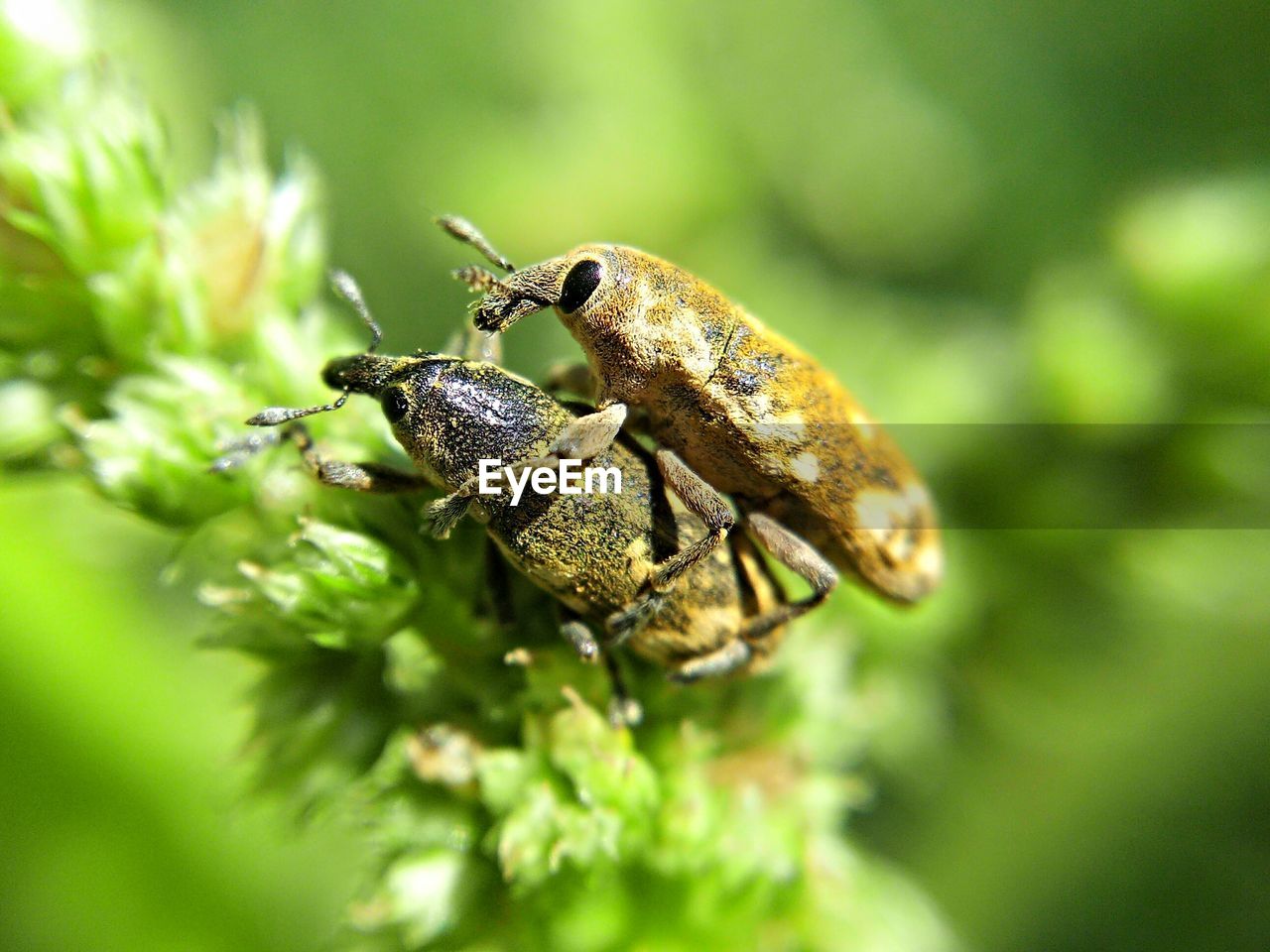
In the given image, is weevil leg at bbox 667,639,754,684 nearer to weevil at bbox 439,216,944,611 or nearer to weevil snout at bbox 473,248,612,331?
weevil at bbox 439,216,944,611

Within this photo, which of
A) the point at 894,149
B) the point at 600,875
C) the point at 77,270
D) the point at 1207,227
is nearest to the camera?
the point at 600,875

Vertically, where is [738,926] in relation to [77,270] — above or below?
below

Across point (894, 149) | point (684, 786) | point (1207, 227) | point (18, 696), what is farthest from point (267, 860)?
point (894, 149)

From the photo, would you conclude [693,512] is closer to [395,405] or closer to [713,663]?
[713,663]

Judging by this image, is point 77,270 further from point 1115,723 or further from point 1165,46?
point 1165,46

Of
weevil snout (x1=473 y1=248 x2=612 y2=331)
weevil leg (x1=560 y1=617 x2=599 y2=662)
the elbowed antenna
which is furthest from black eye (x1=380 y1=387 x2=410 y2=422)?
weevil leg (x1=560 y1=617 x2=599 y2=662)

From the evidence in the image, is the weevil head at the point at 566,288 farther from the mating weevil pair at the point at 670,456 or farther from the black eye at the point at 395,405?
the black eye at the point at 395,405

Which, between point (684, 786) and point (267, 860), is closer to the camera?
point (684, 786)
